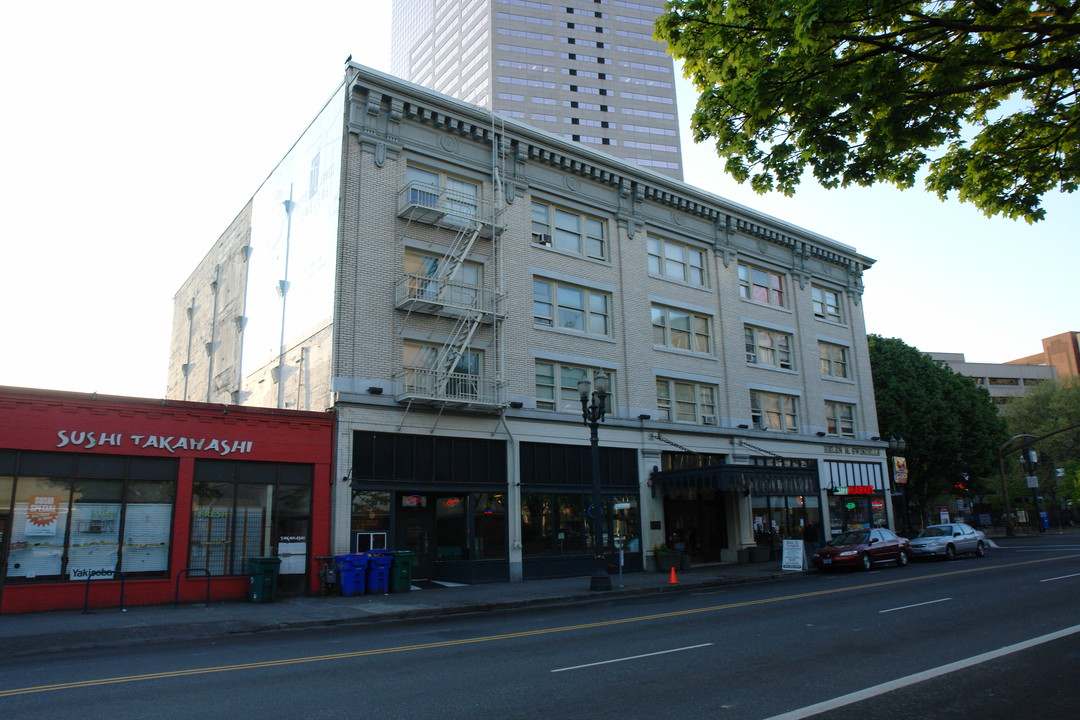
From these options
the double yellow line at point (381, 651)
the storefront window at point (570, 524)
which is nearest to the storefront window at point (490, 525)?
the storefront window at point (570, 524)

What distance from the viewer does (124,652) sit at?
1200cm

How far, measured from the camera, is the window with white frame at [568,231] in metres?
28.3

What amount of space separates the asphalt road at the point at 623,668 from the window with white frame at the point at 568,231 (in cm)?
1649

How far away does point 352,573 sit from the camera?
2012 centimetres

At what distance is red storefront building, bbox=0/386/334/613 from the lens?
1741cm

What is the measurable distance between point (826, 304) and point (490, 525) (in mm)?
24379

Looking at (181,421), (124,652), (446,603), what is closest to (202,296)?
(181,421)

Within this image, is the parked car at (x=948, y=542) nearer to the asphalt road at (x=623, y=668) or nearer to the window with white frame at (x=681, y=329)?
the window with white frame at (x=681, y=329)

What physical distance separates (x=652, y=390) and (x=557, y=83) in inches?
2678

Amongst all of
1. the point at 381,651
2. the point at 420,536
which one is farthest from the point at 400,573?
the point at 381,651

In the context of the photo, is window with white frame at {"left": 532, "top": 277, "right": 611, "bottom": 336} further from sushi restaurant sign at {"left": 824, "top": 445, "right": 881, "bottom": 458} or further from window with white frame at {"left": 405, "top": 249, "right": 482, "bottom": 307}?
sushi restaurant sign at {"left": 824, "top": 445, "right": 881, "bottom": 458}

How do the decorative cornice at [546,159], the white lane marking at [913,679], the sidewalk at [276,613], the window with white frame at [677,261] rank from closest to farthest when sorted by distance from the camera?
the white lane marking at [913,679]
the sidewalk at [276,613]
the decorative cornice at [546,159]
the window with white frame at [677,261]

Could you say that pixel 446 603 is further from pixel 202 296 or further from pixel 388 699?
pixel 202 296

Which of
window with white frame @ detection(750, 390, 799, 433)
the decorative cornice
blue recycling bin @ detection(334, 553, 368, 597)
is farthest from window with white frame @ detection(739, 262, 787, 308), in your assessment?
blue recycling bin @ detection(334, 553, 368, 597)
